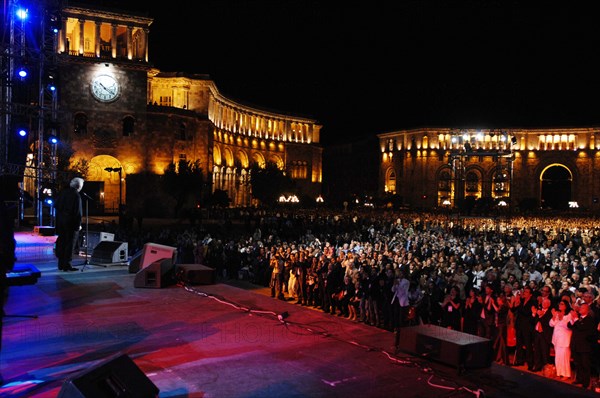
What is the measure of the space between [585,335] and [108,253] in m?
11.0

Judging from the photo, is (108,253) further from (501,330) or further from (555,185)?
(555,185)

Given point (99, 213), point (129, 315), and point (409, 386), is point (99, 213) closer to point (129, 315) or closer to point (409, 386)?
point (129, 315)

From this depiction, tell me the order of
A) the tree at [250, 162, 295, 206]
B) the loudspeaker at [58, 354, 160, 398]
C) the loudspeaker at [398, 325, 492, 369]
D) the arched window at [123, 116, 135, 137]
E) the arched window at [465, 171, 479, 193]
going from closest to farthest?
the loudspeaker at [58, 354, 160, 398] → the loudspeaker at [398, 325, 492, 369] → the arched window at [123, 116, 135, 137] → the tree at [250, 162, 295, 206] → the arched window at [465, 171, 479, 193]

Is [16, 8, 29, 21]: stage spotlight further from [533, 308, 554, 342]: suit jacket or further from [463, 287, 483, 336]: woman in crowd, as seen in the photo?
[533, 308, 554, 342]: suit jacket

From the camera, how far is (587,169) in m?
81.8

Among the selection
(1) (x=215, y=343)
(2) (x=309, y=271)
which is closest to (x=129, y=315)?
(1) (x=215, y=343)

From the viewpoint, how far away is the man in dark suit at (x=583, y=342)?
8258mm

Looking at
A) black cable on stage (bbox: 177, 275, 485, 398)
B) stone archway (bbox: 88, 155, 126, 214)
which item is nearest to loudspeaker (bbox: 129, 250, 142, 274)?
black cable on stage (bbox: 177, 275, 485, 398)

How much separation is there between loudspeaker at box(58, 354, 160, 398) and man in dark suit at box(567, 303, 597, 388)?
649 cm

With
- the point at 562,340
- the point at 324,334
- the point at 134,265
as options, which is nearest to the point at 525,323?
the point at 562,340

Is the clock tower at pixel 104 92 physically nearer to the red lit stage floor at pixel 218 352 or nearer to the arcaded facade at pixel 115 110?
the arcaded facade at pixel 115 110

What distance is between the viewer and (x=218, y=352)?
7.31 metres

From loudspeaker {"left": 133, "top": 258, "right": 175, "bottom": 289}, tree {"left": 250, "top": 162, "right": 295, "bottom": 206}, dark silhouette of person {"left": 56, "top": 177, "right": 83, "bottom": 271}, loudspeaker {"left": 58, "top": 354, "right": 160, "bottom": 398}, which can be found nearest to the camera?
loudspeaker {"left": 58, "top": 354, "right": 160, "bottom": 398}

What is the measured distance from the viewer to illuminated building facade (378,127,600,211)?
81.8 metres
